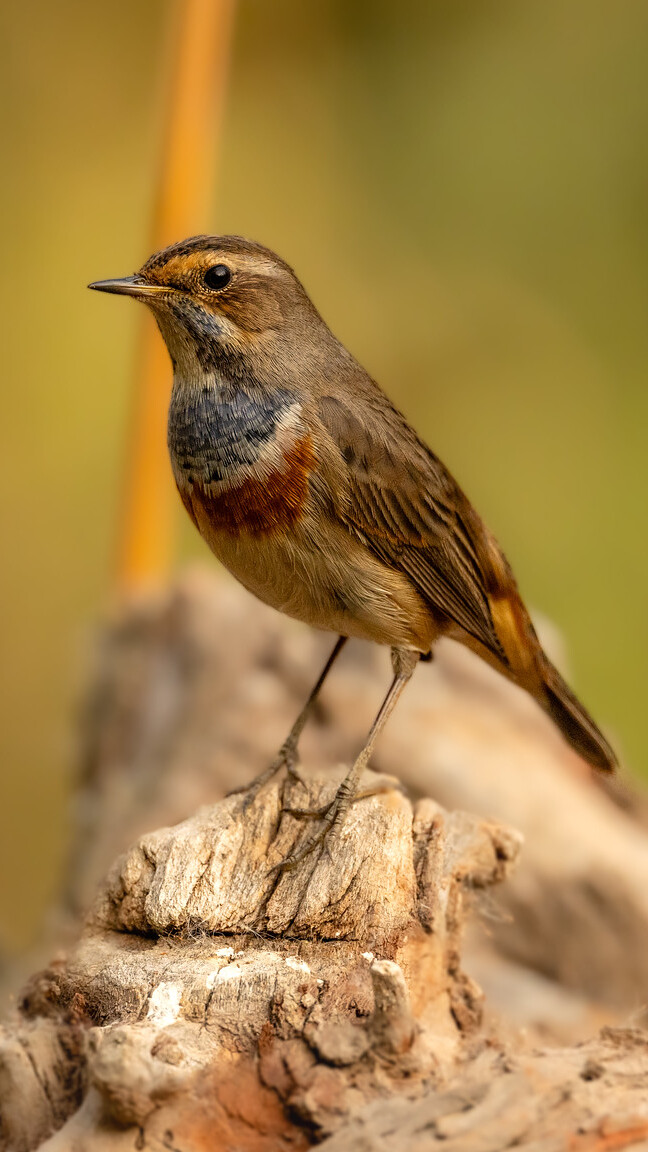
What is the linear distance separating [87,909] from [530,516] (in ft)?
17.4

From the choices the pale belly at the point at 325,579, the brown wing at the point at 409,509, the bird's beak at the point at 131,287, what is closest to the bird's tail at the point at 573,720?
the brown wing at the point at 409,509

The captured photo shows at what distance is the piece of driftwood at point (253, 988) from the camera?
7.01 feet

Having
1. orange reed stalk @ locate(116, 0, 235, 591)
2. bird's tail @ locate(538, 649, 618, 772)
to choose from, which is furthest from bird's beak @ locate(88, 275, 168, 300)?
orange reed stalk @ locate(116, 0, 235, 591)

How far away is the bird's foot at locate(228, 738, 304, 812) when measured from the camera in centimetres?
304

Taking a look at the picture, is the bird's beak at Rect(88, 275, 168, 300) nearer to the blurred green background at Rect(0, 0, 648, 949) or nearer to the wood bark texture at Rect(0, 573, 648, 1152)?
the wood bark texture at Rect(0, 573, 648, 1152)

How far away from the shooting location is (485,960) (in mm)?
4281

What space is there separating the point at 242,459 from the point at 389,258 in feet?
17.9

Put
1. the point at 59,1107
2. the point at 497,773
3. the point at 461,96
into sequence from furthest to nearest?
the point at 461,96 → the point at 497,773 → the point at 59,1107

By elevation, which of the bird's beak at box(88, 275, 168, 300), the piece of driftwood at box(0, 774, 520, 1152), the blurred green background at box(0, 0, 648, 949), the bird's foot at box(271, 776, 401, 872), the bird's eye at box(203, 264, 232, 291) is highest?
the blurred green background at box(0, 0, 648, 949)

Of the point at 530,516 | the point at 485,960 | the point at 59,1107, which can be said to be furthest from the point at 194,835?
the point at 530,516

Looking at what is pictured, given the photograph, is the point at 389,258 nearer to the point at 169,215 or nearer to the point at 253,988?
the point at 169,215

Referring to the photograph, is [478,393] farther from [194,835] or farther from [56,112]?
[194,835]

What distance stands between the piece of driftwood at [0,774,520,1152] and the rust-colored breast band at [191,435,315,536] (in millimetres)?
705

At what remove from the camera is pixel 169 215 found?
556cm
